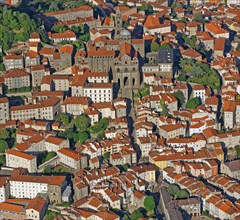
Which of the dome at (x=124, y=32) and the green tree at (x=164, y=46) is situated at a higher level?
the dome at (x=124, y=32)

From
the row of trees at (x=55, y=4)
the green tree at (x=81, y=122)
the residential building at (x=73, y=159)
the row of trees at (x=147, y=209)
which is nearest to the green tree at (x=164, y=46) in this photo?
the green tree at (x=81, y=122)

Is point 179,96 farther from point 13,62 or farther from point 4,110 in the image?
point 13,62

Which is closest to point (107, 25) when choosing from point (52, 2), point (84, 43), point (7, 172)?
point (84, 43)

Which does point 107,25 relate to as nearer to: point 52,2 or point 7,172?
point 52,2

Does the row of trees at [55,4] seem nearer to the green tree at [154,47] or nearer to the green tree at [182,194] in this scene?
the green tree at [154,47]

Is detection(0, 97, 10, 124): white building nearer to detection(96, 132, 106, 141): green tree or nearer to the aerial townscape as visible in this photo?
the aerial townscape
